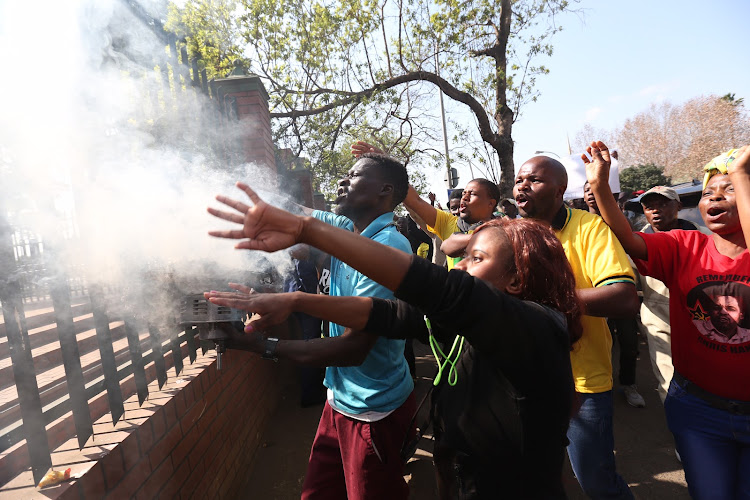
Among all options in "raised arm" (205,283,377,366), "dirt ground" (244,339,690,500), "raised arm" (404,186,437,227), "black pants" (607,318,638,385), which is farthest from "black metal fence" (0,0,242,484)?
"black pants" (607,318,638,385)

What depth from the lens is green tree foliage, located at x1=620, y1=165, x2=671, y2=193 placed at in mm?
23375

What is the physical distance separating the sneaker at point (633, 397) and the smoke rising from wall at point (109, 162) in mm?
3804

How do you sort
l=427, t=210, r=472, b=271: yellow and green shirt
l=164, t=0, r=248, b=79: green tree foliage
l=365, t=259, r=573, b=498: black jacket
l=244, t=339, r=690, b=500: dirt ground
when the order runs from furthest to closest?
l=164, t=0, r=248, b=79: green tree foliage
l=427, t=210, r=472, b=271: yellow and green shirt
l=244, t=339, r=690, b=500: dirt ground
l=365, t=259, r=573, b=498: black jacket

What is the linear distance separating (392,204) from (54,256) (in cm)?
177

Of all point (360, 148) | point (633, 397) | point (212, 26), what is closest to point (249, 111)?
point (360, 148)

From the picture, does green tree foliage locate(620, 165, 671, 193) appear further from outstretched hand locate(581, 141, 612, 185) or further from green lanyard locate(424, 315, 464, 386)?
green lanyard locate(424, 315, 464, 386)

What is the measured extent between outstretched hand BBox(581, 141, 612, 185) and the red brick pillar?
11.9 ft

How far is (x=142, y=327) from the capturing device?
7.54 feet

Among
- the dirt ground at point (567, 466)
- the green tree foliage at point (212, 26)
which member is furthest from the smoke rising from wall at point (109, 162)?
the green tree foliage at point (212, 26)

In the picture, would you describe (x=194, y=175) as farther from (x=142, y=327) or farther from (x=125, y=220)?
(x=142, y=327)

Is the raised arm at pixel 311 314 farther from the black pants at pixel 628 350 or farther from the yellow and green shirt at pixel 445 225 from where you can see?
the black pants at pixel 628 350

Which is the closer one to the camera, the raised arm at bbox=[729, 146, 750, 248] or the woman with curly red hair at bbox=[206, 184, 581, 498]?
the woman with curly red hair at bbox=[206, 184, 581, 498]

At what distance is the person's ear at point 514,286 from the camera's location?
4.53ft

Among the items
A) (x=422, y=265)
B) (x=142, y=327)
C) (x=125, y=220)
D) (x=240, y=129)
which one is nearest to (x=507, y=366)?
(x=422, y=265)
